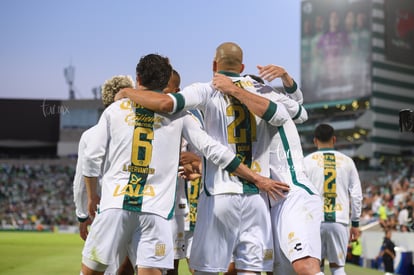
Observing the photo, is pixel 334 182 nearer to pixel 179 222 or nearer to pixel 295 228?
pixel 179 222

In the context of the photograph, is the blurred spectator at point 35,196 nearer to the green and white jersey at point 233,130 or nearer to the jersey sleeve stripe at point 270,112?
the green and white jersey at point 233,130

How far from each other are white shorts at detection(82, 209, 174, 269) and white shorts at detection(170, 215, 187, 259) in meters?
2.31

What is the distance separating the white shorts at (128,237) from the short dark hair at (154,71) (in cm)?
96

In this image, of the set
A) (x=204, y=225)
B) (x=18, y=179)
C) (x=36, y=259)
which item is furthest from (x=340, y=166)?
(x=18, y=179)

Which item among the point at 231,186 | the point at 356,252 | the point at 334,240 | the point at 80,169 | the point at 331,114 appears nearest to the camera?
the point at 231,186

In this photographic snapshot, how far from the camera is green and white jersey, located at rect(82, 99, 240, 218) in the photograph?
4.36m

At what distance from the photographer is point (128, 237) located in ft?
14.3

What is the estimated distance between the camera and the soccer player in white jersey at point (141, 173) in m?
4.32

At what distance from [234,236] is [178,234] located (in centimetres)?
226

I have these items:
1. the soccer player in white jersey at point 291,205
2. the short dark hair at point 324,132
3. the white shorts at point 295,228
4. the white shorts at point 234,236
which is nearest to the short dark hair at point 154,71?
the soccer player in white jersey at point 291,205

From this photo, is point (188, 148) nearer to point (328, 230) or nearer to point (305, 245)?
point (328, 230)

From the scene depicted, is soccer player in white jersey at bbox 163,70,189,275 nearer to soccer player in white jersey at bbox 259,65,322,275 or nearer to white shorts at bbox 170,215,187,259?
white shorts at bbox 170,215,187,259

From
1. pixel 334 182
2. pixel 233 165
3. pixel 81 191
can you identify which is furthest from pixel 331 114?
pixel 233 165

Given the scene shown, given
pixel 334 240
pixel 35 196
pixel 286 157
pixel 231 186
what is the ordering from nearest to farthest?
pixel 231 186 < pixel 286 157 < pixel 334 240 < pixel 35 196
